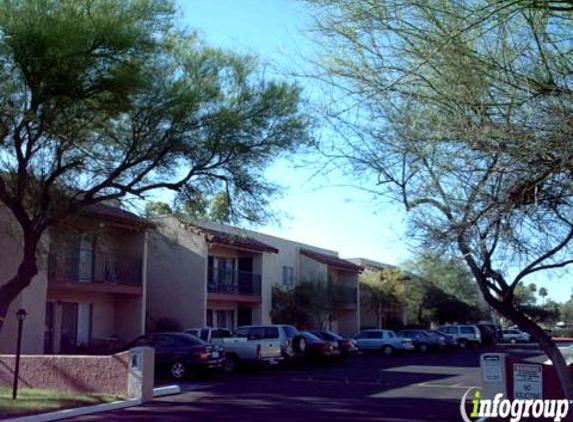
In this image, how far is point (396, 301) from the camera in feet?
194

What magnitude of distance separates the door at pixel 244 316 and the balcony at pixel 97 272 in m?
11.3

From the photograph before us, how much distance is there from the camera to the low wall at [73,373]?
61.9 ft

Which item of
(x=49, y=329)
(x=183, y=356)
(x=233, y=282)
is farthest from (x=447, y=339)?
(x=183, y=356)

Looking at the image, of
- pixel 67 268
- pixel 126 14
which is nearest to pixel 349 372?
pixel 67 268

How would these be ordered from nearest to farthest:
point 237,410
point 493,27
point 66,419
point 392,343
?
1. point 493,27
2. point 66,419
3. point 237,410
4. point 392,343

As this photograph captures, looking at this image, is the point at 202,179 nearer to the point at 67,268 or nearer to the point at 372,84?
the point at 372,84

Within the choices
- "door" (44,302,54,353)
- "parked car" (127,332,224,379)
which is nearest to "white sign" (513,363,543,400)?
"parked car" (127,332,224,379)

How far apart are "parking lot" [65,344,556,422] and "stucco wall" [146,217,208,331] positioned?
934 cm

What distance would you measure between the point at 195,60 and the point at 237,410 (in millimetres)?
7808

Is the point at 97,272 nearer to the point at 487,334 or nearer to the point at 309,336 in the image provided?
the point at 309,336

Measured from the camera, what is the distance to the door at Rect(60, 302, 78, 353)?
1188 inches

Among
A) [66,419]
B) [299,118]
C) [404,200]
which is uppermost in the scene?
[299,118]

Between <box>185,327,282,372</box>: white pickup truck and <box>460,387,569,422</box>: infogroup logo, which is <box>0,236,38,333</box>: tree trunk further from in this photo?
<box>185,327,282,372</box>: white pickup truck

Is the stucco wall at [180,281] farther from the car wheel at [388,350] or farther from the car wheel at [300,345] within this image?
the car wheel at [388,350]
